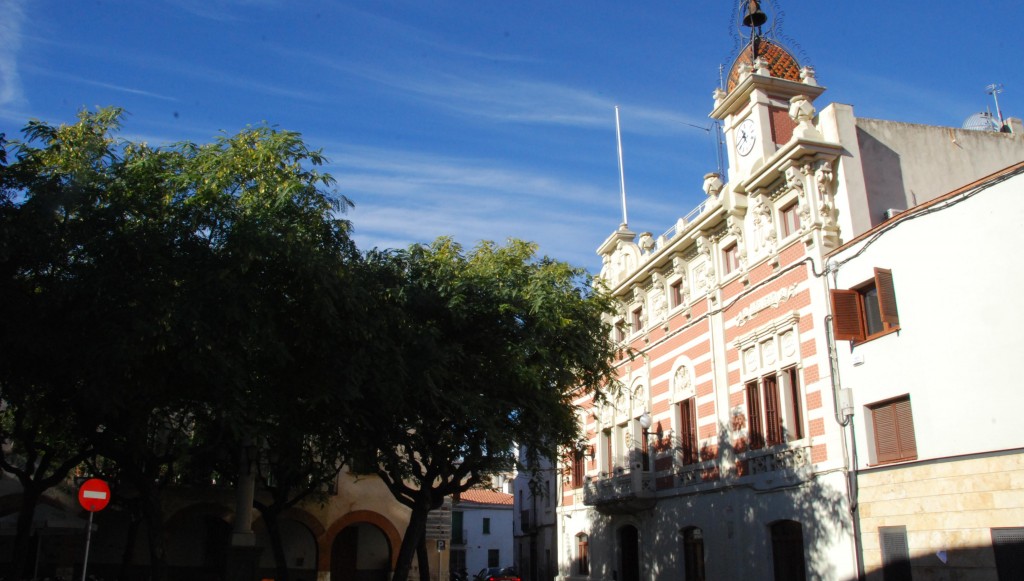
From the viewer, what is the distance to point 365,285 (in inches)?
646

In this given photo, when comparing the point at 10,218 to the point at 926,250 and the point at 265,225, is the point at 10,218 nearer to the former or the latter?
the point at 265,225

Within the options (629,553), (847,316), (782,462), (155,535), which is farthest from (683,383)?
(155,535)

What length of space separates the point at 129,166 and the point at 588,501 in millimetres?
20914

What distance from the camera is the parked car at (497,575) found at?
3372cm

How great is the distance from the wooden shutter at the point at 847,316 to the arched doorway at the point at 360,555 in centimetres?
1866

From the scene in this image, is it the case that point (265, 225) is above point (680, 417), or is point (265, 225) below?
above

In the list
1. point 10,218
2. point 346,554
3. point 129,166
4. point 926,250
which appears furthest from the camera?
point 346,554

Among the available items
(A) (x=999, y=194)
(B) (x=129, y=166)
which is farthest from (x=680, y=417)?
(B) (x=129, y=166)

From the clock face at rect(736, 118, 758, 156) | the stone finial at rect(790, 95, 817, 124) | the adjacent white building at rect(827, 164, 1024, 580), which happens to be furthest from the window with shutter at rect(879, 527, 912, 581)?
the clock face at rect(736, 118, 758, 156)

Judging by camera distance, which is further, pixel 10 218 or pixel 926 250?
pixel 926 250

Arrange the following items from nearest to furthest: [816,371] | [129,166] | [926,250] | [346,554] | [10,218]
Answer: [10,218]
[129,166]
[926,250]
[816,371]
[346,554]

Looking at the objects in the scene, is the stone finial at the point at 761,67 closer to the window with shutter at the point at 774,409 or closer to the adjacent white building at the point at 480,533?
the window with shutter at the point at 774,409

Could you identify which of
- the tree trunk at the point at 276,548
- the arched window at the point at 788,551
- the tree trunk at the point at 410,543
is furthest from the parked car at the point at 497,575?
the arched window at the point at 788,551

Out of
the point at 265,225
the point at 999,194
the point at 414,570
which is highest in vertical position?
the point at 999,194
